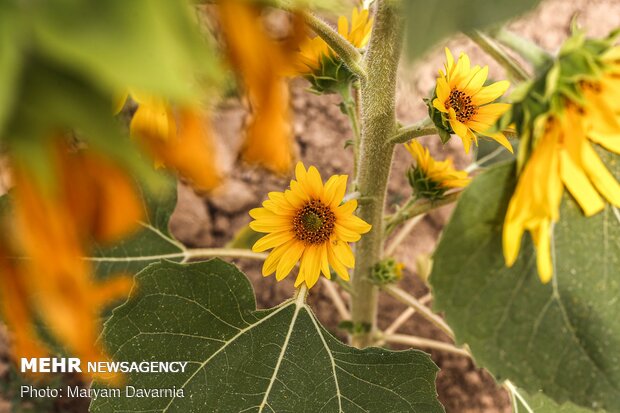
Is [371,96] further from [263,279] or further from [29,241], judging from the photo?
[263,279]

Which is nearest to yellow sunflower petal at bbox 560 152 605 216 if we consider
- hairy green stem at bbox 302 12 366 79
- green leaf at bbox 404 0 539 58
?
green leaf at bbox 404 0 539 58

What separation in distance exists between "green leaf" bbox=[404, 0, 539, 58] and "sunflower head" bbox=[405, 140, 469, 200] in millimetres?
451

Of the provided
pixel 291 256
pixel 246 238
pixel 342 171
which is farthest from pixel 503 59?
pixel 342 171

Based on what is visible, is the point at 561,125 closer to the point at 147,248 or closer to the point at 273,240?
the point at 273,240

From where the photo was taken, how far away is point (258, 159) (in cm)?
26

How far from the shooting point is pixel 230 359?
65cm

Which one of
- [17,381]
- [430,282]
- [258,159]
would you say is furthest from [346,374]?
[17,381]

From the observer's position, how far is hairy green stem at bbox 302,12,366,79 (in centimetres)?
51

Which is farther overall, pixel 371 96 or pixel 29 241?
pixel 371 96

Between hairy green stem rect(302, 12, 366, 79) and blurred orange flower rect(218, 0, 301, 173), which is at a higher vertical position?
hairy green stem rect(302, 12, 366, 79)

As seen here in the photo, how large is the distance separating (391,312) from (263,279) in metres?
0.24

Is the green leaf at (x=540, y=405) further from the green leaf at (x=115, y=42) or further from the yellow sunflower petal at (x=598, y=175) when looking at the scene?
the green leaf at (x=115, y=42)

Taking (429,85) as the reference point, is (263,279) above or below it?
below

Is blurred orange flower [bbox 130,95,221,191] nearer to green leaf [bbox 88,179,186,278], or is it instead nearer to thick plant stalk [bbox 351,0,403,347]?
thick plant stalk [bbox 351,0,403,347]
